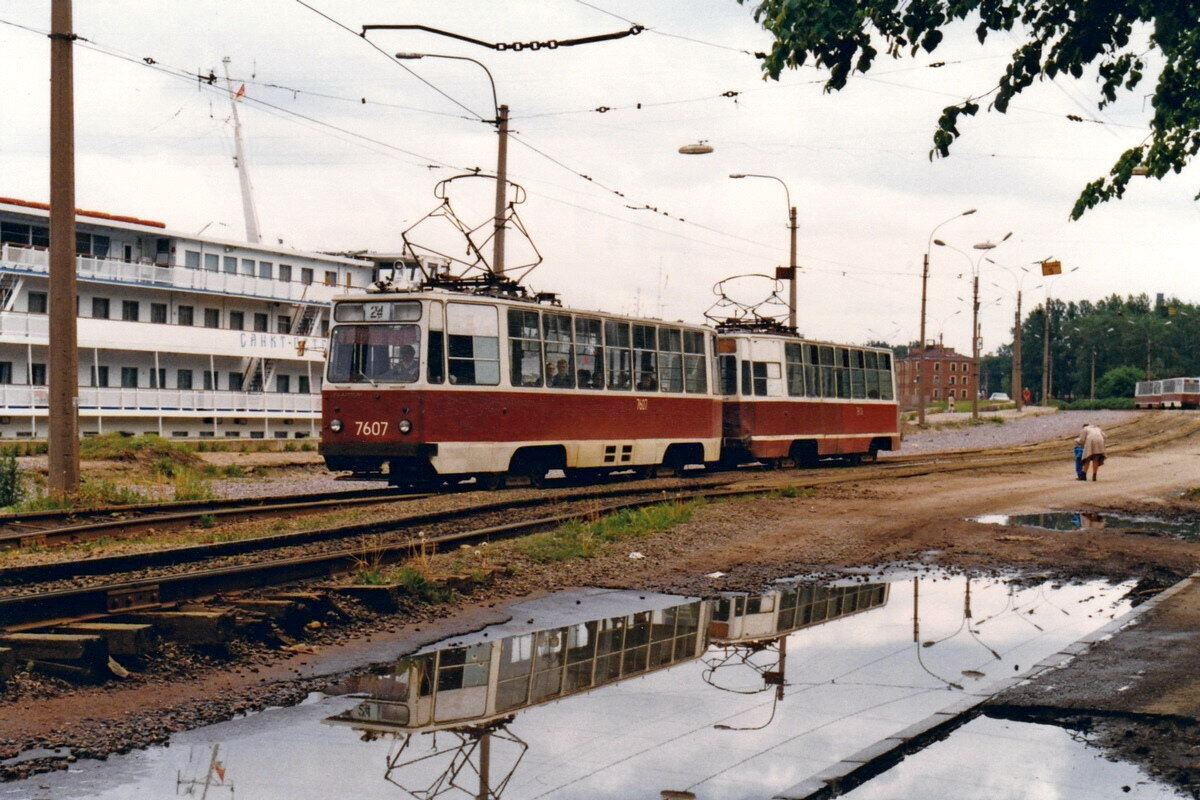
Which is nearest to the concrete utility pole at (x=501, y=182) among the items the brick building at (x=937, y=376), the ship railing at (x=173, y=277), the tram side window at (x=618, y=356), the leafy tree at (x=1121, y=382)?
the tram side window at (x=618, y=356)

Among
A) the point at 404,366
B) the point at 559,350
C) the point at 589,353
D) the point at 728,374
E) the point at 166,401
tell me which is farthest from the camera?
the point at 166,401

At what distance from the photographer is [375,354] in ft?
63.2

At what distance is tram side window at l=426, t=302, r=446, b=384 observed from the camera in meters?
19.0

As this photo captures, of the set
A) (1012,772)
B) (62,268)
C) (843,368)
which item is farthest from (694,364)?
(1012,772)

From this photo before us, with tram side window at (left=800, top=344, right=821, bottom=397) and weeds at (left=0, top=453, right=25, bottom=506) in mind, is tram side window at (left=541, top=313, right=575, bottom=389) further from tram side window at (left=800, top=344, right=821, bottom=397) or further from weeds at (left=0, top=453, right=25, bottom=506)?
tram side window at (left=800, top=344, right=821, bottom=397)

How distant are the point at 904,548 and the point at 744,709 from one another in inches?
321

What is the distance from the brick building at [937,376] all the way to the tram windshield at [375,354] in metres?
148

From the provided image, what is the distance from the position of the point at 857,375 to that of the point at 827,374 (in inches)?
80.5

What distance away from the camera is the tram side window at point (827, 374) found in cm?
3097

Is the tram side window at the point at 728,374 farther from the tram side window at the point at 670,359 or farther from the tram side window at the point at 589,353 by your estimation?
the tram side window at the point at 589,353

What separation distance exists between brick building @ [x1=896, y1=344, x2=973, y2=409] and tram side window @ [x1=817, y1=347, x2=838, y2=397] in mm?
133508

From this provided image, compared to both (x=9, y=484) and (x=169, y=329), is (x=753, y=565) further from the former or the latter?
(x=169, y=329)

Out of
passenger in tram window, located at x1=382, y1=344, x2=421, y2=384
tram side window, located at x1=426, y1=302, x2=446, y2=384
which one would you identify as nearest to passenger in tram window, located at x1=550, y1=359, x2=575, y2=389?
tram side window, located at x1=426, y1=302, x2=446, y2=384

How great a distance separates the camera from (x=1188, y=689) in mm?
7176
